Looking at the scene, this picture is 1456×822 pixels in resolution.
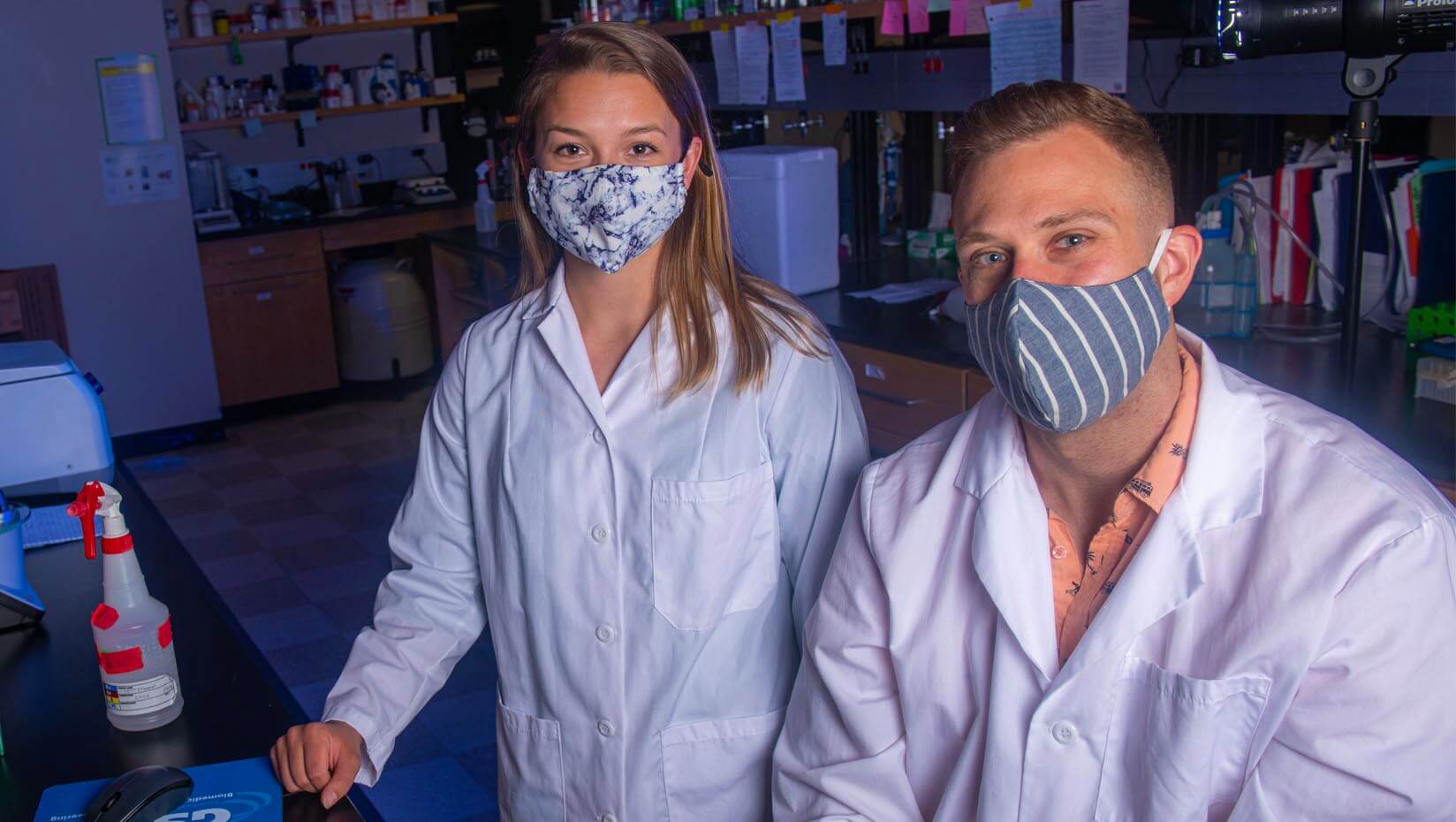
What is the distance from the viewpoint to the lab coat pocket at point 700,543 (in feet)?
4.72

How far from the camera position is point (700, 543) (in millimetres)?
1436

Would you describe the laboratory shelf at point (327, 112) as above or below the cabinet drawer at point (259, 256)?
above

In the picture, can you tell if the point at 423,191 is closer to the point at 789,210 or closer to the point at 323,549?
the point at 323,549

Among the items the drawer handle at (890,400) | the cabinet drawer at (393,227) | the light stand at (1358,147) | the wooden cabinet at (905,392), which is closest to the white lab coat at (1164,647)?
the light stand at (1358,147)

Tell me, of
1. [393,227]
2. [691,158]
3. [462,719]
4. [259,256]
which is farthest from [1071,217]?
[393,227]

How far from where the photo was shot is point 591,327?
5.12ft

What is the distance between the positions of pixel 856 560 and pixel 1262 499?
39cm

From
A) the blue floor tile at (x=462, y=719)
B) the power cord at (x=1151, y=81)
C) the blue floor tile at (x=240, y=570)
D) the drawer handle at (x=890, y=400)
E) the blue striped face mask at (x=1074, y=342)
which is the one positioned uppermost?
the power cord at (x=1151, y=81)

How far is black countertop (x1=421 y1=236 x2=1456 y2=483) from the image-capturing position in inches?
76.5

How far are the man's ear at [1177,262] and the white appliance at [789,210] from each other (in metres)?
1.95

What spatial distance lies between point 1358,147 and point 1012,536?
116 cm

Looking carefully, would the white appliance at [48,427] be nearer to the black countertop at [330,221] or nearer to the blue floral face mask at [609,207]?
the blue floral face mask at [609,207]

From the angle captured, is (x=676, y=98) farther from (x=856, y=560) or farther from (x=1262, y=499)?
(x=1262, y=499)

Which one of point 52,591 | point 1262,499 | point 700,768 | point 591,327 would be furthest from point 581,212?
point 52,591
